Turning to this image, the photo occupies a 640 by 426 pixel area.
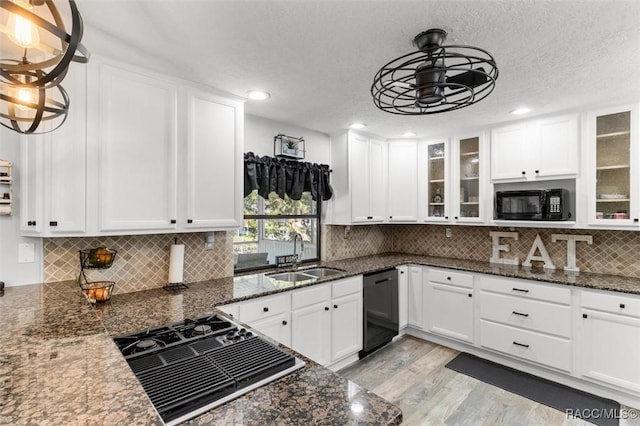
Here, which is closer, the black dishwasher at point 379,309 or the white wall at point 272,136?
the white wall at point 272,136

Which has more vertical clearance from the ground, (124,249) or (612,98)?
(612,98)

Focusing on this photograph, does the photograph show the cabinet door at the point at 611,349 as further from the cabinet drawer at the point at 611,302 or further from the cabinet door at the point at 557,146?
the cabinet door at the point at 557,146

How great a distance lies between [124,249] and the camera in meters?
2.26

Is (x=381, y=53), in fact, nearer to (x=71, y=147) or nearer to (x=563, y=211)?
(x=71, y=147)

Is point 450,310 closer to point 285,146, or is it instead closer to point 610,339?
point 610,339

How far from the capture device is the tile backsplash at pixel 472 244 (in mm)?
2914

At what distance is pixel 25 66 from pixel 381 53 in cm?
164

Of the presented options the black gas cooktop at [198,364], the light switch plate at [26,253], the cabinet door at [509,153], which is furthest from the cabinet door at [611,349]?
the light switch plate at [26,253]

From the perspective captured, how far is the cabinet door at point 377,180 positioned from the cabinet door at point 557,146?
160 centimetres

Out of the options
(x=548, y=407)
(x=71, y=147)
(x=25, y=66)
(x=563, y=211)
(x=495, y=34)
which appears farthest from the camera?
(x=563, y=211)

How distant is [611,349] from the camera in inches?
99.0

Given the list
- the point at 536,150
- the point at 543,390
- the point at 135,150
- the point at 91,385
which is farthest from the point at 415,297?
the point at 91,385

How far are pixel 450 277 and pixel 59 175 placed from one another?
3.49m

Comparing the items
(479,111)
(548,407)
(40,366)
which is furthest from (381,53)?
(548,407)
